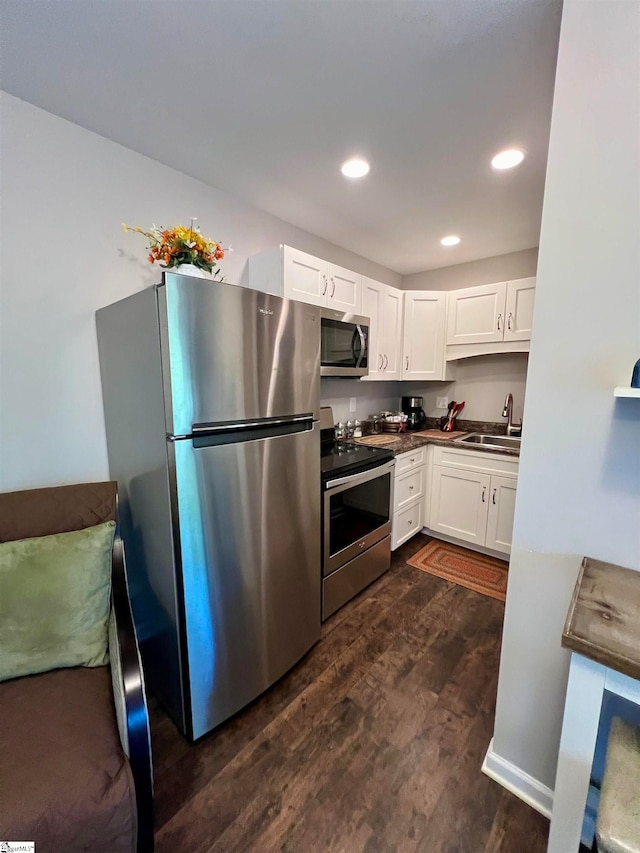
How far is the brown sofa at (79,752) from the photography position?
0.76 metres

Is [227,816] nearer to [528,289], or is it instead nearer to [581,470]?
[581,470]

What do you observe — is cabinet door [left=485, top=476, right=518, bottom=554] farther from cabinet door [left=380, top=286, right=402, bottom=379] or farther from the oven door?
cabinet door [left=380, top=286, right=402, bottom=379]

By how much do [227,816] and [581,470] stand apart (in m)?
1.61

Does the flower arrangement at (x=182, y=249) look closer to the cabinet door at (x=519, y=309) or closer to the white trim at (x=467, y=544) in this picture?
the cabinet door at (x=519, y=309)

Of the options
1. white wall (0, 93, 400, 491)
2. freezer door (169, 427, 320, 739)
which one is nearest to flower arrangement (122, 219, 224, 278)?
white wall (0, 93, 400, 491)

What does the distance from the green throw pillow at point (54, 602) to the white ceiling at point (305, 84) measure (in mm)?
1632

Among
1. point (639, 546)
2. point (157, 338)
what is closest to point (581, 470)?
point (639, 546)

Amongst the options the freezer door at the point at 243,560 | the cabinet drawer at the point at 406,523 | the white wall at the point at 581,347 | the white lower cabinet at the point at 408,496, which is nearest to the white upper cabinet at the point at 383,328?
the white lower cabinet at the point at 408,496

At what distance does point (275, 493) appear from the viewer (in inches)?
57.9

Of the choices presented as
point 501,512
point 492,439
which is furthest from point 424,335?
point 501,512

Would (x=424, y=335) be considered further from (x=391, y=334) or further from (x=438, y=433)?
(x=438, y=433)

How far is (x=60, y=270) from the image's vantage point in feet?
4.81

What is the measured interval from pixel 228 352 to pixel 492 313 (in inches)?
97.4

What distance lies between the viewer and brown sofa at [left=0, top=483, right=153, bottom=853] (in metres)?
0.76
